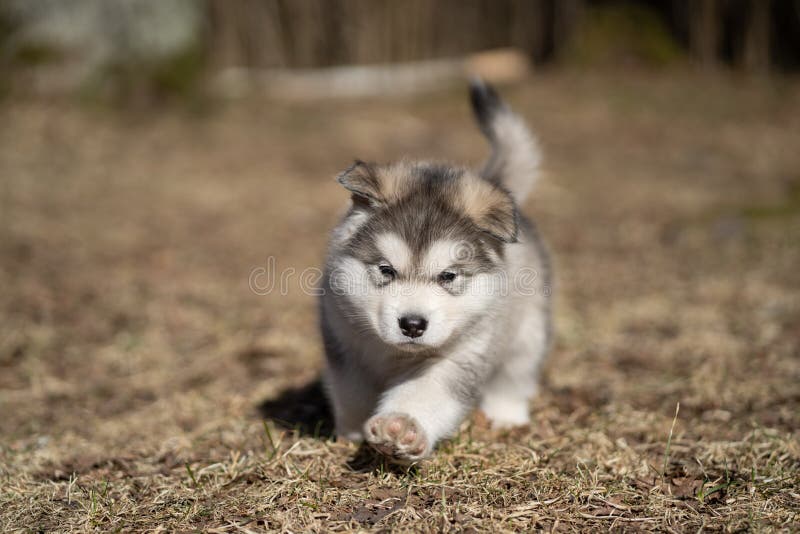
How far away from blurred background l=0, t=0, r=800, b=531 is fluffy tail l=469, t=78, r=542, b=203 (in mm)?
1331

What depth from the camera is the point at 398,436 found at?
3020 mm

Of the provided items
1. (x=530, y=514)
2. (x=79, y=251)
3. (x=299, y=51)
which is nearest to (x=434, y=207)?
(x=530, y=514)

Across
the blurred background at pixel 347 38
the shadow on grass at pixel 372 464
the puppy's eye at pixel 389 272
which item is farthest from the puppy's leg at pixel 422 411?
the blurred background at pixel 347 38

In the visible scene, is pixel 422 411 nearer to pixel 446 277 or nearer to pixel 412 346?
pixel 412 346

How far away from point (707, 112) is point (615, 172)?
2360 millimetres

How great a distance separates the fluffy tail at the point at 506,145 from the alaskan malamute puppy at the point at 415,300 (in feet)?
1.96

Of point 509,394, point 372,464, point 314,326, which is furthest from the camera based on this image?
point 314,326

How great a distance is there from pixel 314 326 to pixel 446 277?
282cm

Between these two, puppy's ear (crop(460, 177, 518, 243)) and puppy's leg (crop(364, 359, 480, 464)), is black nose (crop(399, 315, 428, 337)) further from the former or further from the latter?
puppy's ear (crop(460, 177, 518, 243))

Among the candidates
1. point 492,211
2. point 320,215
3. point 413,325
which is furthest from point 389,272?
point 320,215

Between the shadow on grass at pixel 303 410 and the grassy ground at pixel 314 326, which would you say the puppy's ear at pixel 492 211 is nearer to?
the grassy ground at pixel 314 326

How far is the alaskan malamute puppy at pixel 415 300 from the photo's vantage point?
3102mm

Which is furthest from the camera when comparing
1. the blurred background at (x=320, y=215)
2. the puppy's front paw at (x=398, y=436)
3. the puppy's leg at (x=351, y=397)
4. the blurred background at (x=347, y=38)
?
the blurred background at (x=347, y=38)

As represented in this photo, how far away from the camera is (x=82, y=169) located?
9477 millimetres
